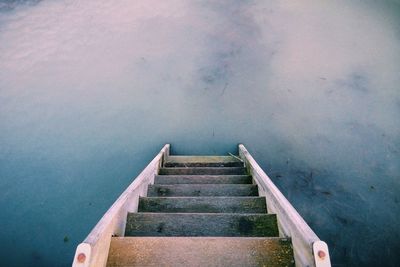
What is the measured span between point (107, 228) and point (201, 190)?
1389 millimetres

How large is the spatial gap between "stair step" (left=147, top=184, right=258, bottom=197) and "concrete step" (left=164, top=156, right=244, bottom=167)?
87 centimetres

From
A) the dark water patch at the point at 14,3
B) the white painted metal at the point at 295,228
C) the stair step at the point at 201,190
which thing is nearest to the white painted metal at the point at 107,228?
the stair step at the point at 201,190

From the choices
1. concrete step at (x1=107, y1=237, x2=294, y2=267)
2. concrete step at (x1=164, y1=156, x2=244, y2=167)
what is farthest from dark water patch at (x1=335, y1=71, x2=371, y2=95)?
concrete step at (x1=107, y1=237, x2=294, y2=267)

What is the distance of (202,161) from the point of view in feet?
12.0

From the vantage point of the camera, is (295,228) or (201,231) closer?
(295,228)

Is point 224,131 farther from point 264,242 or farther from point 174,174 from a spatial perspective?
point 264,242

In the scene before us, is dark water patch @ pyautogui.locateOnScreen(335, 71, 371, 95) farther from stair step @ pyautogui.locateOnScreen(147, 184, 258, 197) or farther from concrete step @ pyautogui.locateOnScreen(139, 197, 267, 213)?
concrete step @ pyautogui.locateOnScreen(139, 197, 267, 213)

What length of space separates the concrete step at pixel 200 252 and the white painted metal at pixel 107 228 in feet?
0.38

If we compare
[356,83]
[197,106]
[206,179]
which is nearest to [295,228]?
[206,179]

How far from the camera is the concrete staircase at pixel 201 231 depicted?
59.9 inches

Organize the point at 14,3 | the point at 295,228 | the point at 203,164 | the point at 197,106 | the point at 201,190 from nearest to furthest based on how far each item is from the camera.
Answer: the point at 295,228 → the point at 201,190 → the point at 203,164 → the point at 197,106 → the point at 14,3

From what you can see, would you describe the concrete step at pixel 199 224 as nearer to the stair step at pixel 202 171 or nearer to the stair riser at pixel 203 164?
the stair step at pixel 202 171

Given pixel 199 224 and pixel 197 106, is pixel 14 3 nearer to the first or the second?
pixel 197 106

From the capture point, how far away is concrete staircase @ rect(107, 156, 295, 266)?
1522 mm
